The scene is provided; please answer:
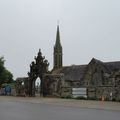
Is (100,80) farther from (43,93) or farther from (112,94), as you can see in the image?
(112,94)

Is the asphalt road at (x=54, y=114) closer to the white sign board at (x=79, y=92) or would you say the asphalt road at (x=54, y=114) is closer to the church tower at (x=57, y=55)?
the white sign board at (x=79, y=92)

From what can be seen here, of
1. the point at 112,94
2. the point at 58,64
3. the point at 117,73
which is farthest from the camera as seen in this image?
the point at 58,64

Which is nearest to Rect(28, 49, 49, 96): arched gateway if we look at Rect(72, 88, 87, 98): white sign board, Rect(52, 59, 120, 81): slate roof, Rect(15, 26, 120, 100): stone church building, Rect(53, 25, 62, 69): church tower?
Rect(15, 26, 120, 100): stone church building

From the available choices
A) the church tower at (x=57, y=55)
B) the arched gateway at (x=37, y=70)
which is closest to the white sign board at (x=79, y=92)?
the arched gateway at (x=37, y=70)

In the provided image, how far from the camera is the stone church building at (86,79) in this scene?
4531cm

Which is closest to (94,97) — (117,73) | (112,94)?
(112,94)

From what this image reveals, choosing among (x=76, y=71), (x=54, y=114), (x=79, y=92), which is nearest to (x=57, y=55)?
(x=76, y=71)

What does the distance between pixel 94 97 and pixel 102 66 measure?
25.4 metres

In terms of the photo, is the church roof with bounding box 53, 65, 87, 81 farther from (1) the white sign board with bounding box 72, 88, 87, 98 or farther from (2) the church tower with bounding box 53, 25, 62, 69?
(1) the white sign board with bounding box 72, 88, 87, 98

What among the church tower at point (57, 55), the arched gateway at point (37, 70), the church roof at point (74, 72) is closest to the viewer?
the arched gateway at point (37, 70)

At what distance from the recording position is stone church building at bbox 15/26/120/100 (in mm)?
45312

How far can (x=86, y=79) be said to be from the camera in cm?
7219

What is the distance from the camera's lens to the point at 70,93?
5012cm

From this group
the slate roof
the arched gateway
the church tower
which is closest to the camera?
the arched gateway
